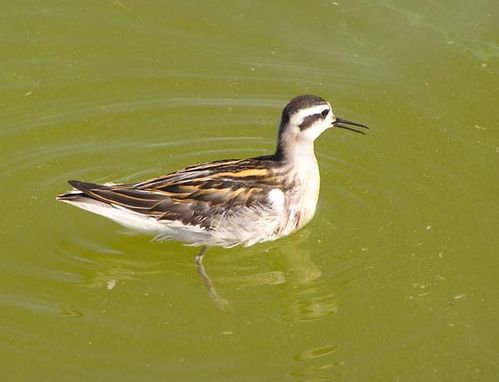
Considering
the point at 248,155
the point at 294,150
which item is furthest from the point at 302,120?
the point at 248,155

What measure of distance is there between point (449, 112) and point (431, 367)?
4.30 m

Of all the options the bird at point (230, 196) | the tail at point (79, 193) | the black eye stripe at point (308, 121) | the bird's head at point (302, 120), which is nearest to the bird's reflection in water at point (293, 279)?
the bird at point (230, 196)

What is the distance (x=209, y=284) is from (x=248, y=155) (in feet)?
7.87

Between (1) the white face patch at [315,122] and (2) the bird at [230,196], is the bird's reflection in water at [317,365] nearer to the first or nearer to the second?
(2) the bird at [230,196]

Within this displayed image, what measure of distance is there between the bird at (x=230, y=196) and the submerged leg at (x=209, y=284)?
0.02 m

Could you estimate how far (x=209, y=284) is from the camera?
11.1m

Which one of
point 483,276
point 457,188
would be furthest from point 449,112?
point 483,276

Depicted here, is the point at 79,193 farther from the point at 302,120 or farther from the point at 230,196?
the point at 302,120

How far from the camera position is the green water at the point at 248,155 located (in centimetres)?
1033

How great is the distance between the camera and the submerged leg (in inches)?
426

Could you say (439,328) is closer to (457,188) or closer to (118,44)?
(457,188)

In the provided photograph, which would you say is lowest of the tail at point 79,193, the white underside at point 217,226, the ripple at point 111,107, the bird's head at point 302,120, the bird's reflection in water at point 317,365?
the bird's reflection in water at point 317,365

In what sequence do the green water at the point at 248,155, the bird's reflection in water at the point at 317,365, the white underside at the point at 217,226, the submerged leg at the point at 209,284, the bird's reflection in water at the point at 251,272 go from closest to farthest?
the bird's reflection in water at the point at 317,365 < the green water at the point at 248,155 < the submerged leg at the point at 209,284 < the bird's reflection in water at the point at 251,272 < the white underside at the point at 217,226

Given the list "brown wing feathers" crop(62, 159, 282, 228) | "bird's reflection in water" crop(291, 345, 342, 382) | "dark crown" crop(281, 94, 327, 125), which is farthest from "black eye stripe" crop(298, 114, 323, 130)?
"bird's reflection in water" crop(291, 345, 342, 382)
